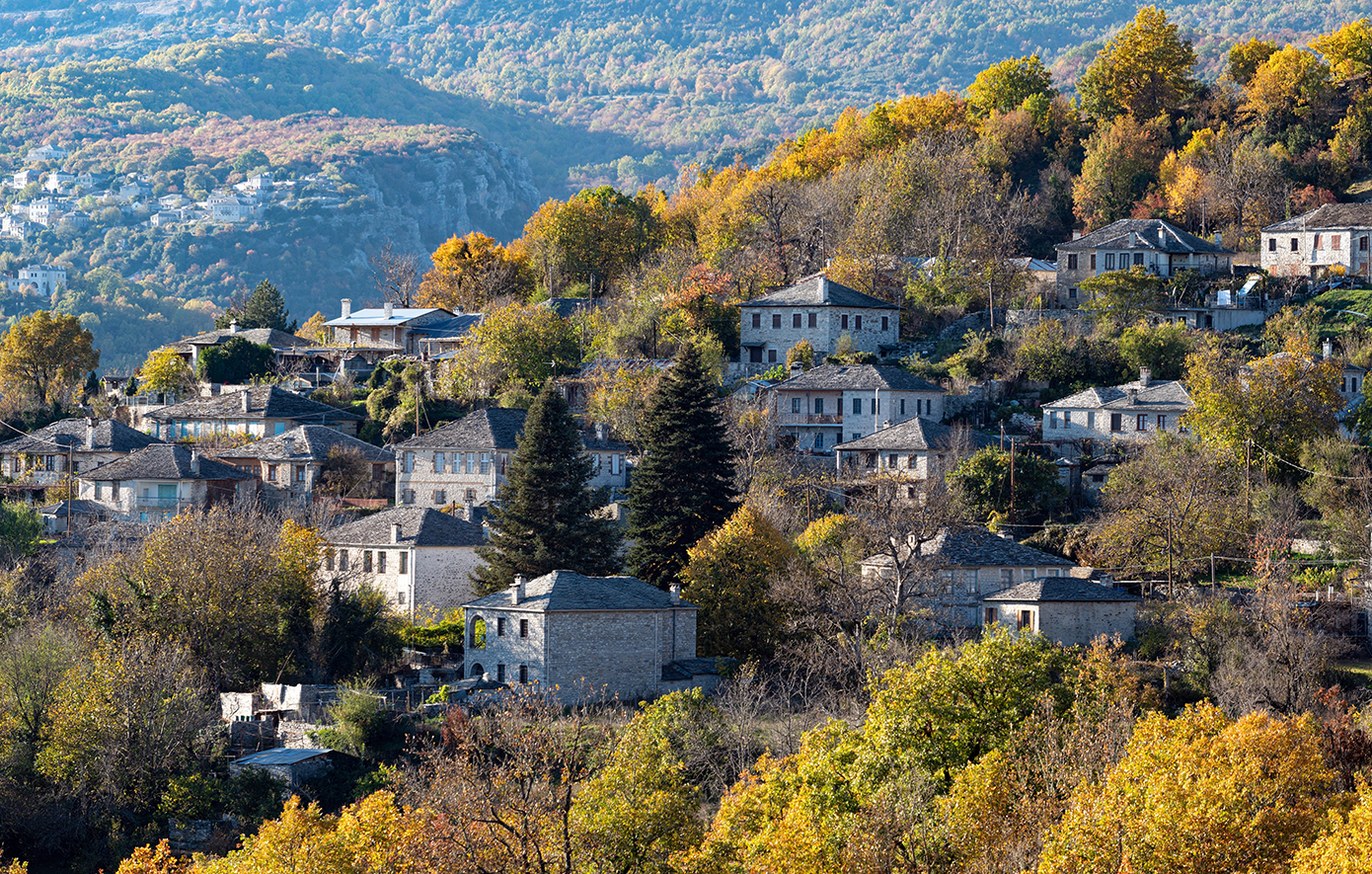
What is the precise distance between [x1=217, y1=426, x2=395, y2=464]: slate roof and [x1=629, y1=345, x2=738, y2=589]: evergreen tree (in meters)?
20.9

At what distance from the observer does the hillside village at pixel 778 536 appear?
3916cm

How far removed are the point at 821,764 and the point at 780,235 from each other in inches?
2781

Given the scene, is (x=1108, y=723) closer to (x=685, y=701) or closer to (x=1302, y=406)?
(x=685, y=701)

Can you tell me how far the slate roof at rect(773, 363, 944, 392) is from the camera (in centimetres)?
8475

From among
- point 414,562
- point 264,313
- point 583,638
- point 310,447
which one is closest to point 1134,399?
point 583,638

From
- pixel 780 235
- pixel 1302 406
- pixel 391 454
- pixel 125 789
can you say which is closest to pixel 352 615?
pixel 125 789

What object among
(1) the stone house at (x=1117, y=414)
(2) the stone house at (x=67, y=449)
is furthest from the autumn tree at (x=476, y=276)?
(1) the stone house at (x=1117, y=414)

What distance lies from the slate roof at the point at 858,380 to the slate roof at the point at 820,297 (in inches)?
258

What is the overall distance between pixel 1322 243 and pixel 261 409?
5653 centimetres

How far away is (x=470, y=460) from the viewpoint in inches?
3196

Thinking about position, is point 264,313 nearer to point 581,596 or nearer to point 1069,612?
point 581,596

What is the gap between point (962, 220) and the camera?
347ft

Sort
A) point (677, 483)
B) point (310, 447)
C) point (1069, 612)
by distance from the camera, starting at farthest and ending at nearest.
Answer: point (310, 447)
point (677, 483)
point (1069, 612)

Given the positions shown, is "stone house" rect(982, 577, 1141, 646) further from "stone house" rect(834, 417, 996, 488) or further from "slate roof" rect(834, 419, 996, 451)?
"slate roof" rect(834, 419, 996, 451)
